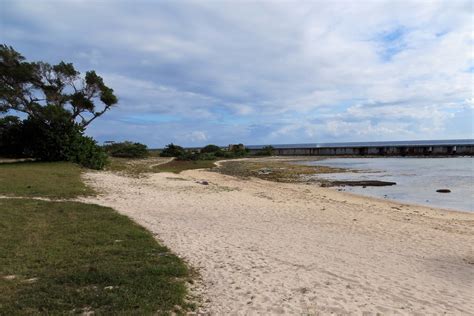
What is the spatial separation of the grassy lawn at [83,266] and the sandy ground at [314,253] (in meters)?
0.61

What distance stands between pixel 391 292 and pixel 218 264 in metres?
3.10

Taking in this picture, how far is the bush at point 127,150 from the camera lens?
59975mm

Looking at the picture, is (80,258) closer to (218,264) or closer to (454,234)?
(218,264)

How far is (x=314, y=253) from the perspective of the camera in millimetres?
8398

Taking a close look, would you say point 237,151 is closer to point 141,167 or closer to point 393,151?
point 393,151

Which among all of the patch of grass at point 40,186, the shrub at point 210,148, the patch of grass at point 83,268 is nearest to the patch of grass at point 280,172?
the patch of grass at point 40,186

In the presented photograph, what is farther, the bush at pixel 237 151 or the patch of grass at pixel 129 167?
the bush at pixel 237 151

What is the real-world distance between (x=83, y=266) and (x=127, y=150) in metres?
56.4

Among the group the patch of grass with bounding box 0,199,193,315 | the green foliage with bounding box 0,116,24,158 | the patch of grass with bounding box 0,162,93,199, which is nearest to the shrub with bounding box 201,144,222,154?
the green foliage with bounding box 0,116,24,158

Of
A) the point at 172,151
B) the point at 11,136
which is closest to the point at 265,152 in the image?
the point at 172,151

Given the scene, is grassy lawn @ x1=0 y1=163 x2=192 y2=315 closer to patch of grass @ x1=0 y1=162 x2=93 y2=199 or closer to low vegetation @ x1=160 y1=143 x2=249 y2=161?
patch of grass @ x1=0 y1=162 x2=93 y2=199

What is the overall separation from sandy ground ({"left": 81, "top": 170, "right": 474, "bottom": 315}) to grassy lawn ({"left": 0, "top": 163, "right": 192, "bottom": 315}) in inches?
23.9

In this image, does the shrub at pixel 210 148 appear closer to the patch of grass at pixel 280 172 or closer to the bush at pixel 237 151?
the bush at pixel 237 151

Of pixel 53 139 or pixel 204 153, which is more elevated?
pixel 53 139
